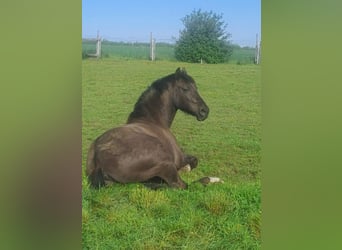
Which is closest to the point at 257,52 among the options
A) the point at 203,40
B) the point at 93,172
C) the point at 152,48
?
the point at 203,40

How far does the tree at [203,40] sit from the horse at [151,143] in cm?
15

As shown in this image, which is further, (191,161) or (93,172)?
(191,161)

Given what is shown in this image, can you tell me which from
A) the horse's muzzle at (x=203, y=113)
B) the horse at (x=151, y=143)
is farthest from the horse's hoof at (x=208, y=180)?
the horse's muzzle at (x=203, y=113)

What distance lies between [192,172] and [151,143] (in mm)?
354

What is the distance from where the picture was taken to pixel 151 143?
151 inches

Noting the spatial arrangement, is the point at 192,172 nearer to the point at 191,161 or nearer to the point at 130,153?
the point at 191,161

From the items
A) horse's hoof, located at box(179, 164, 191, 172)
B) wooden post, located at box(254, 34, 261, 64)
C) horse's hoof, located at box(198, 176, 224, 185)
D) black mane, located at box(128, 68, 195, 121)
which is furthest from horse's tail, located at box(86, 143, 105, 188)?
wooden post, located at box(254, 34, 261, 64)

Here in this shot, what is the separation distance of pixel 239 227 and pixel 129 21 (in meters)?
1.62

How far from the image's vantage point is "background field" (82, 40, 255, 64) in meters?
3.76

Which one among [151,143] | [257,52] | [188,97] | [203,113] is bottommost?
[151,143]

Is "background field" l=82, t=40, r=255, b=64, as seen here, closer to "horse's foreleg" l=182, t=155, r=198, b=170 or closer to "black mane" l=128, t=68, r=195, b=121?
"black mane" l=128, t=68, r=195, b=121

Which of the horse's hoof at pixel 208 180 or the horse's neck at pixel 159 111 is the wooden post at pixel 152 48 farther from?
the horse's hoof at pixel 208 180

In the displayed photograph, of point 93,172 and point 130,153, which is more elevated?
point 130,153
